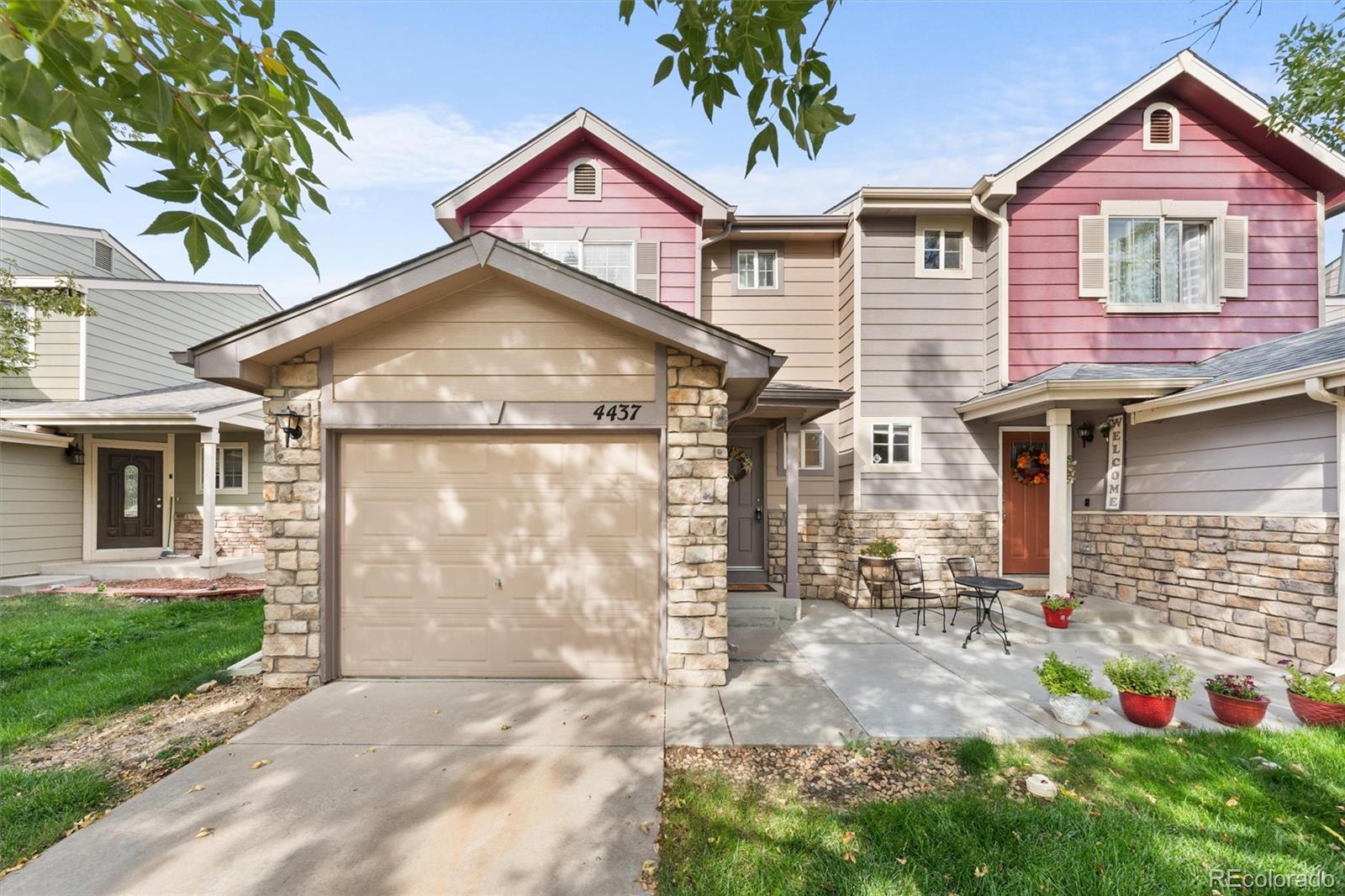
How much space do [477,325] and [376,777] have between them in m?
3.55

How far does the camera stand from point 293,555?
4844 mm

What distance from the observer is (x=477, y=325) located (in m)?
4.98

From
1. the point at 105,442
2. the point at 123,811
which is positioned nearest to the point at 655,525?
the point at 123,811

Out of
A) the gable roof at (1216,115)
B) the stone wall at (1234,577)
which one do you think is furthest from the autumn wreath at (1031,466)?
the gable roof at (1216,115)

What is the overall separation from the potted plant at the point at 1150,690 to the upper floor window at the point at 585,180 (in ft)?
28.2

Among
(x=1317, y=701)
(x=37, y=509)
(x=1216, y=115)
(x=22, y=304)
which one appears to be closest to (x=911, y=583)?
(x=1317, y=701)

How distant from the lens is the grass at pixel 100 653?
4398mm

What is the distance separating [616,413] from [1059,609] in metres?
6.02

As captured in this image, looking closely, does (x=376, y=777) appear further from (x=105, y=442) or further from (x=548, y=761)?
(x=105, y=442)

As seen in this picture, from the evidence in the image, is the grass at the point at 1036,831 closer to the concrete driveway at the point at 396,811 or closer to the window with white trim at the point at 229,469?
the concrete driveway at the point at 396,811

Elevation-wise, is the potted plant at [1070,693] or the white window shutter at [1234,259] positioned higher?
the white window shutter at [1234,259]

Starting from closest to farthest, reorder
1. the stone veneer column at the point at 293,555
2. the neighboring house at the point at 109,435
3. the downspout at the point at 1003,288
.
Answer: the stone veneer column at the point at 293,555 → the downspout at the point at 1003,288 → the neighboring house at the point at 109,435

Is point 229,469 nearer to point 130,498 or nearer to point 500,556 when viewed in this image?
point 130,498

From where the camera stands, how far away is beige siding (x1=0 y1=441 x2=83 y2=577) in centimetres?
952
